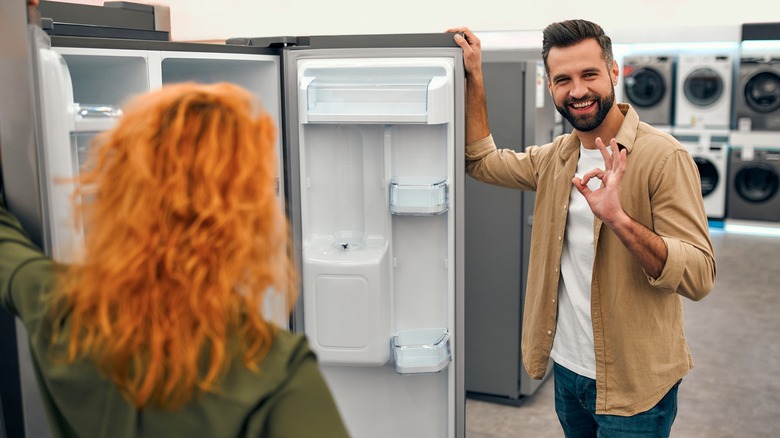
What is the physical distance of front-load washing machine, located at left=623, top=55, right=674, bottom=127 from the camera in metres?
9.02

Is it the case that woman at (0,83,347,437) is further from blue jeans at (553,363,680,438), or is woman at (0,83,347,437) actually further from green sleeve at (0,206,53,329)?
blue jeans at (553,363,680,438)

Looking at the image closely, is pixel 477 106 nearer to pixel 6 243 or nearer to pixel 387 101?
pixel 387 101

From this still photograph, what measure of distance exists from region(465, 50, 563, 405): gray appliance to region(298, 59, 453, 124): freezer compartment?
1.35 m

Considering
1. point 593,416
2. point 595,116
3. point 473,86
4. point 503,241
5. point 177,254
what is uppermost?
point 473,86

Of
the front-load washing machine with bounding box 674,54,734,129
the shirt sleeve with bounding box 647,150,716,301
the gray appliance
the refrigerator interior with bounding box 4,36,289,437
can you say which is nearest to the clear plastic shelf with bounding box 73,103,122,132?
the refrigerator interior with bounding box 4,36,289,437

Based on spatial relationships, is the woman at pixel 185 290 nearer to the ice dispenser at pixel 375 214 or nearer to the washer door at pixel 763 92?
the ice dispenser at pixel 375 214

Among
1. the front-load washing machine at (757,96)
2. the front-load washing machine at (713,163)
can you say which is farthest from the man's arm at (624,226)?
the front-load washing machine at (757,96)

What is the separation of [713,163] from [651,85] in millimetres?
1135

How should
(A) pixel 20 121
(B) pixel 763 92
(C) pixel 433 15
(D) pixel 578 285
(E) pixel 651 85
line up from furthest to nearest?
(E) pixel 651 85, (B) pixel 763 92, (C) pixel 433 15, (D) pixel 578 285, (A) pixel 20 121

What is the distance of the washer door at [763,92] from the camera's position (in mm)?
8531

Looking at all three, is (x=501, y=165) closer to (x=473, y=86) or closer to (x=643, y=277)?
(x=473, y=86)

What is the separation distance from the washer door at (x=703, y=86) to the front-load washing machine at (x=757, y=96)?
0.22m

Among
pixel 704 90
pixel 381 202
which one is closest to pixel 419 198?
pixel 381 202

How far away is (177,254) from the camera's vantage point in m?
1.09
